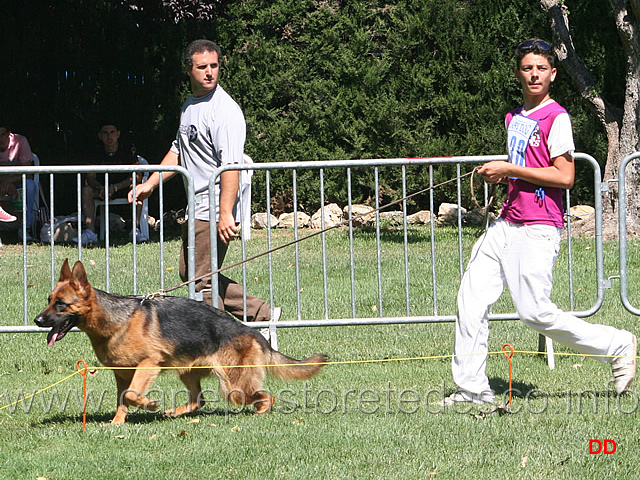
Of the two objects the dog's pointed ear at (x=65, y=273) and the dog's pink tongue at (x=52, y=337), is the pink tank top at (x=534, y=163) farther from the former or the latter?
the dog's pink tongue at (x=52, y=337)

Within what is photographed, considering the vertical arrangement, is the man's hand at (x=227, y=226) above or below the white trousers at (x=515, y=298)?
above

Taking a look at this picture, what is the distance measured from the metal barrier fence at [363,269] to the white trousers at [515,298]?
3.07 ft

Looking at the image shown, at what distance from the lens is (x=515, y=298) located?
18.2 ft

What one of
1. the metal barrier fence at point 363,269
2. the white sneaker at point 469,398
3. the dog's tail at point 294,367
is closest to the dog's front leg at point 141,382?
the dog's tail at point 294,367

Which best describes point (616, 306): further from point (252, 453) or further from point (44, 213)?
point (44, 213)

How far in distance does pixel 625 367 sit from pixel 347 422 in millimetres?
1776

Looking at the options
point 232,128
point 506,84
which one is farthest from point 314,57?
point 232,128

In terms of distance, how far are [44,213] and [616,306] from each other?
866 cm

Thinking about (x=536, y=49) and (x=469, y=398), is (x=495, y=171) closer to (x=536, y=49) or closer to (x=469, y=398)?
(x=536, y=49)

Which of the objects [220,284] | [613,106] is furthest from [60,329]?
[613,106]

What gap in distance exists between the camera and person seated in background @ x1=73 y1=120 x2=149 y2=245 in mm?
13211

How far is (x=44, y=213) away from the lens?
13812 mm

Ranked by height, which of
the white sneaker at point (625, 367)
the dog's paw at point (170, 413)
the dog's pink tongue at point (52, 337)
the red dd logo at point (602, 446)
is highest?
the dog's pink tongue at point (52, 337)

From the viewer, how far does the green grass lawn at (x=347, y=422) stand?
4570 mm
